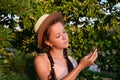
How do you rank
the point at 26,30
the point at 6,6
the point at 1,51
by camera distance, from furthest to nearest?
the point at 26,30 < the point at 1,51 < the point at 6,6

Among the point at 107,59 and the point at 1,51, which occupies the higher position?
the point at 1,51

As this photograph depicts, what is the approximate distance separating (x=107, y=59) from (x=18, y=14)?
2.02 meters

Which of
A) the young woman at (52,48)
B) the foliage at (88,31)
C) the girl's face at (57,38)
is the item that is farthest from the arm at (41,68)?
the foliage at (88,31)

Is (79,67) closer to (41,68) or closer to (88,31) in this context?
(41,68)

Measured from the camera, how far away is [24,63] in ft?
4.91

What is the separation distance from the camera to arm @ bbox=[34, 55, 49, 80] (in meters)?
1.64

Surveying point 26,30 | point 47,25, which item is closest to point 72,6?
point 26,30

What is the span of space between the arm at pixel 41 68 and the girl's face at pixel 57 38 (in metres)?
0.11

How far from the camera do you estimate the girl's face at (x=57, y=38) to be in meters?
1.70

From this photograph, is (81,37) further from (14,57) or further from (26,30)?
(14,57)

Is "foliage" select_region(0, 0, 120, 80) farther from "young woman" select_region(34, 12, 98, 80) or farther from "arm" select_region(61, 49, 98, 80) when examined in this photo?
"arm" select_region(61, 49, 98, 80)

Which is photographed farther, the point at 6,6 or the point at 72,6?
the point at 72,6

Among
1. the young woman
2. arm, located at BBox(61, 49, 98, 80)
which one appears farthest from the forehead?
arm, located at BBox(61, 49, 98, 80)

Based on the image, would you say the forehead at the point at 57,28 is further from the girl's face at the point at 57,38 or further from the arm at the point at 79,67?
the arm at the point at 79,67
